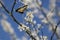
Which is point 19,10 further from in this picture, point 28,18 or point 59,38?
point 59,38

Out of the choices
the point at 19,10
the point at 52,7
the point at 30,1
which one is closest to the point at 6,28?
the point at 30,1

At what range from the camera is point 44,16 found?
4.38 ft

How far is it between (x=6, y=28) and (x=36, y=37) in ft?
1.66

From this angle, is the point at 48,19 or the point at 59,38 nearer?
the point at 59,38

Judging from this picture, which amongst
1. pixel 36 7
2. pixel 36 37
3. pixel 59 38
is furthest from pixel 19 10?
pixel 36 7

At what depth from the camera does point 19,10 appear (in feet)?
3.13

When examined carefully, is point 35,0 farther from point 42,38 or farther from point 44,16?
point 42,38

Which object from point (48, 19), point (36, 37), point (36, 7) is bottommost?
point (36, 37)

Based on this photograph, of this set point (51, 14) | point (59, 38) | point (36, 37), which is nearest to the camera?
point (36, 37)

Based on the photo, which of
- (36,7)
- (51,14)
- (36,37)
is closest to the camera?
(36,37)

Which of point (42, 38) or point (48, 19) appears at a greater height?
point (48, 19)

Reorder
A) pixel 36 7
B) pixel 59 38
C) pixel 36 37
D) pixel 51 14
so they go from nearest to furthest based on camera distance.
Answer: pixel 36 37
pixel 59 38
pixel 51 14
pixel 36 7

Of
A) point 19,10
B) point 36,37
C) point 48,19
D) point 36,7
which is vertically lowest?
point 36,37

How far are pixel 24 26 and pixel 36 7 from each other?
50 cm
